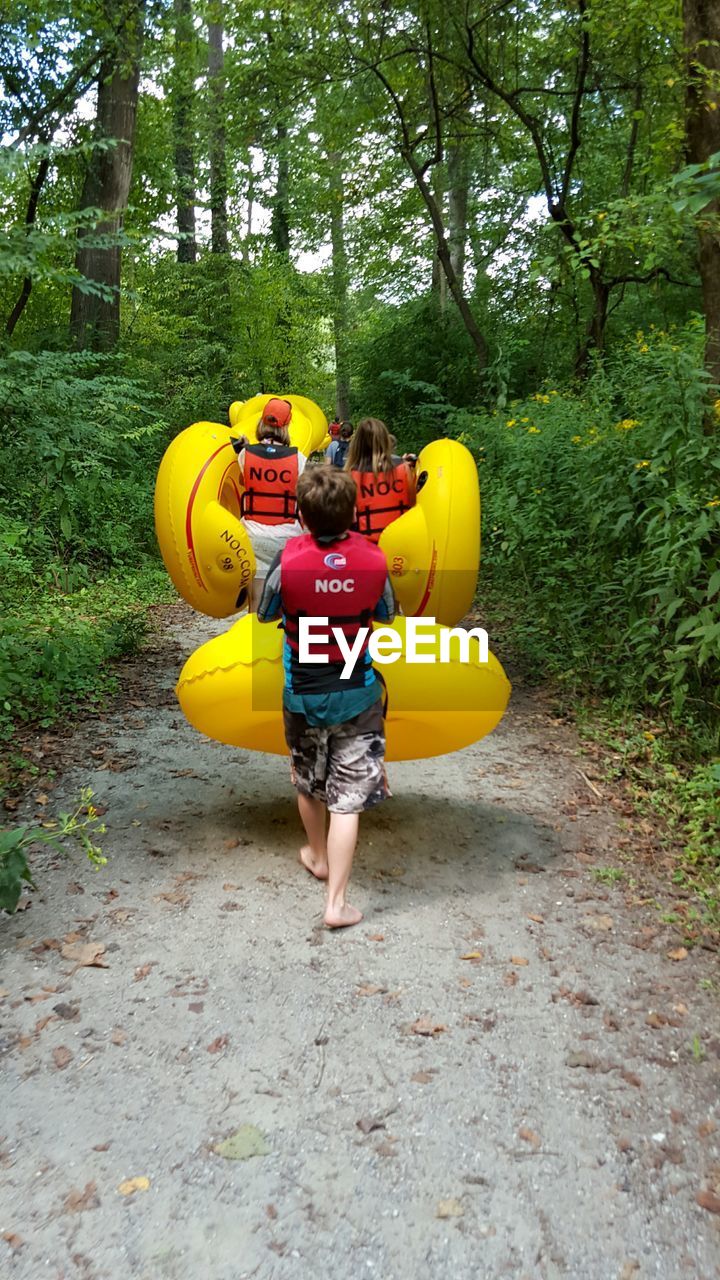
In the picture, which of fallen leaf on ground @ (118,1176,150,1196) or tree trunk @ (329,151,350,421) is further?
tree trunk @ (329,151,350,421)

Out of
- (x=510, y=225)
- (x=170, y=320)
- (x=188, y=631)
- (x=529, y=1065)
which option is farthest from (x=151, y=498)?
(x=529, y=1065)

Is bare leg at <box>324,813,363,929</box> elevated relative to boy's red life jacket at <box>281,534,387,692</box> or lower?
lower

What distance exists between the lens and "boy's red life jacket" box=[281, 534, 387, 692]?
365cm

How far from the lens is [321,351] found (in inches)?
847

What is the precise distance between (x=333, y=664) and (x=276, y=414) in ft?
8.28

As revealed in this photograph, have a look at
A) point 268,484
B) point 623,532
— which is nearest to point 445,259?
point 623,532

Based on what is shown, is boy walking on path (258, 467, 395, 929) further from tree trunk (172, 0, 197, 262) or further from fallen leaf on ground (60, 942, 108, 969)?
tree trunk (172, 0, 197, 262)

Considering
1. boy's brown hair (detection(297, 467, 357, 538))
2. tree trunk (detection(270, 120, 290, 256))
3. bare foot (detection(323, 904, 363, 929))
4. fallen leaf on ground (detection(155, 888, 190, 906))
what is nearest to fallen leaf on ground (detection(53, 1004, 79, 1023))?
fallen leaf on ground (detection(155, 888, 190, 906))

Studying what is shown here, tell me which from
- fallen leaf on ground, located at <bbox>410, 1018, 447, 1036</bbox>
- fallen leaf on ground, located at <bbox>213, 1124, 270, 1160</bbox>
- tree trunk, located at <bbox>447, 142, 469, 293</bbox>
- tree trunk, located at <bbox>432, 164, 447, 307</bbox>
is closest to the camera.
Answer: fallen leaf on ground, located at <bbox>213, 1124, 270, 1160</bbox>


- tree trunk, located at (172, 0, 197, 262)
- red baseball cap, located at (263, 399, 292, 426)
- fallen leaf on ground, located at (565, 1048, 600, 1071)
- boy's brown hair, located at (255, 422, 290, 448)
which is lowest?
fallen leaf on ground, located at (565, 1048, 600, 1071)

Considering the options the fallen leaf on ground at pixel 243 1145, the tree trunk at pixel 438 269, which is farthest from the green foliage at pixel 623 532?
the tree trunk at pixel 438 269

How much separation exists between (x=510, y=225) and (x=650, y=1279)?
1809 cm

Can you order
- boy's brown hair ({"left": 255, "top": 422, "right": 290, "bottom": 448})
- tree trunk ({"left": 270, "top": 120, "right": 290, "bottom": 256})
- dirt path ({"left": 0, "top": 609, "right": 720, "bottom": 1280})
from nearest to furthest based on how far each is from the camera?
dirt path ({"left": 0, "top": 609, "right": 720, "bottom": 1280}) < boy's brown hair ({"left": 255, "top": 422, "right": 290, "bottom": 448}) < tree trunk ({"left": 270, "top": 120, "right": 290, "bottom": 256})

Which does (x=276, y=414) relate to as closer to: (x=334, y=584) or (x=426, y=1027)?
(x=334, y=584)
